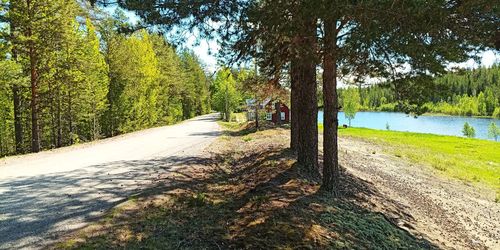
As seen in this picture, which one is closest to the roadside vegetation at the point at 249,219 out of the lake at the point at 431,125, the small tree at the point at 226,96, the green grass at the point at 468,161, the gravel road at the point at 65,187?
the gravel road at the point at 65,187

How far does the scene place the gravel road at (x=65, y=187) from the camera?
5.56 meters

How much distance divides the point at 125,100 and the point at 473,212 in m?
32.2

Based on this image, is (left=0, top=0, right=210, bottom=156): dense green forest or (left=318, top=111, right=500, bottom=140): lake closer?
(left=0, top=0, right=210, bottom=156): dense green forest

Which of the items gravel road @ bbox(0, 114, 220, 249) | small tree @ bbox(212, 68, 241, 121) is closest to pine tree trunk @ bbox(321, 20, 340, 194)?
gravel road @ bbox(0, 114, 220, 249)

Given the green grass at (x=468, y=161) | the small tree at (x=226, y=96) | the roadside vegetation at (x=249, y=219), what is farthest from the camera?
the small tree at (x=226, y=96)

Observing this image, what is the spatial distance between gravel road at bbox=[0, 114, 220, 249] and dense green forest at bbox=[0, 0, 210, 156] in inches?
137

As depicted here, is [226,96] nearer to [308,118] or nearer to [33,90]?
[33,90]

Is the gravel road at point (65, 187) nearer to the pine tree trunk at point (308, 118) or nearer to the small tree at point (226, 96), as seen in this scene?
the pine tree trunk at point (308, 118)

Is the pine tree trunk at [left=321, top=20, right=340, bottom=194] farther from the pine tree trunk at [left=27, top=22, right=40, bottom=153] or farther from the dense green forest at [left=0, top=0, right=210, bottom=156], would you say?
the pine tree trunk at [left=27, top=22, right=40, bottom=153]

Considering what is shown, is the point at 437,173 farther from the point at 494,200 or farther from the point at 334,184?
the point at 334,184

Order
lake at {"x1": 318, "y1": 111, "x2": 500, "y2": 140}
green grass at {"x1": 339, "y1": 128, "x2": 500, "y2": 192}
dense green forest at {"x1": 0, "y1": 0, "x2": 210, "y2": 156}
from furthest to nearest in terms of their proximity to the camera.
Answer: lake at {"x1": 318, "y1": 111, "x2": 500, "y2": 140}, dense green forest at {"x1": 0, "y1": 0, "x2": 210, "y2": 156}, green grass at {"x1": 339, "y1": 128, "x2": 500, "y2": 192}

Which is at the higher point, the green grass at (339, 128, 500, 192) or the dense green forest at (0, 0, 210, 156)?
the dense green forest at (0, 0, 210, 156)

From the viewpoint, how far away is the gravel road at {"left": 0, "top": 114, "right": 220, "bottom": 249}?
5.56 meters

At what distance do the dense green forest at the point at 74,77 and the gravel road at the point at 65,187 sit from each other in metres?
3.47
